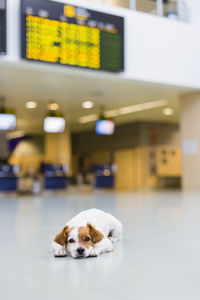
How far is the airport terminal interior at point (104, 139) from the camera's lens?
2.41m

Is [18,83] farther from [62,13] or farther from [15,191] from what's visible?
[15,191]

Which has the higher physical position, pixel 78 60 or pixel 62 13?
pixel 62 13

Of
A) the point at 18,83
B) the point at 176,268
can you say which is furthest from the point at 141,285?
the point at 18,83

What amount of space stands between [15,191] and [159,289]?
510 inches

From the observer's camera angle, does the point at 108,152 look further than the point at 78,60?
Yes

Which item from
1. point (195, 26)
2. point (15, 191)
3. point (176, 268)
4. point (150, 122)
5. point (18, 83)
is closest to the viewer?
point (176, 268)

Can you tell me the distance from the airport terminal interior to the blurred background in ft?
0.10

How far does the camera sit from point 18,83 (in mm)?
11172

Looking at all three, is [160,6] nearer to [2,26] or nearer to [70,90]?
[70,90]

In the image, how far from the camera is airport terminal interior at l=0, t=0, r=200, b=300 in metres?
2.41

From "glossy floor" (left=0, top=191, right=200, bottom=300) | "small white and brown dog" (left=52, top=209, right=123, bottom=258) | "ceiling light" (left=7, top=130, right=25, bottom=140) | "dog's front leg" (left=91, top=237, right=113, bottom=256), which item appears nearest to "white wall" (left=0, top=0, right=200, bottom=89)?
"glossy floor" (left=0, top=191, right=200, bottom=300)

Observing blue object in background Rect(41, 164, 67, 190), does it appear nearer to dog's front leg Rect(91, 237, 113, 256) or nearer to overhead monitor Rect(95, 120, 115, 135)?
overhead monitor Rect(95, 120, 115, 135)

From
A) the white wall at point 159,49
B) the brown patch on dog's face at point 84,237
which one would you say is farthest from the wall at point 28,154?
the brown patch on dog's face at point 84,237

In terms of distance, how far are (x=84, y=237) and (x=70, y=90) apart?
32.2ft
